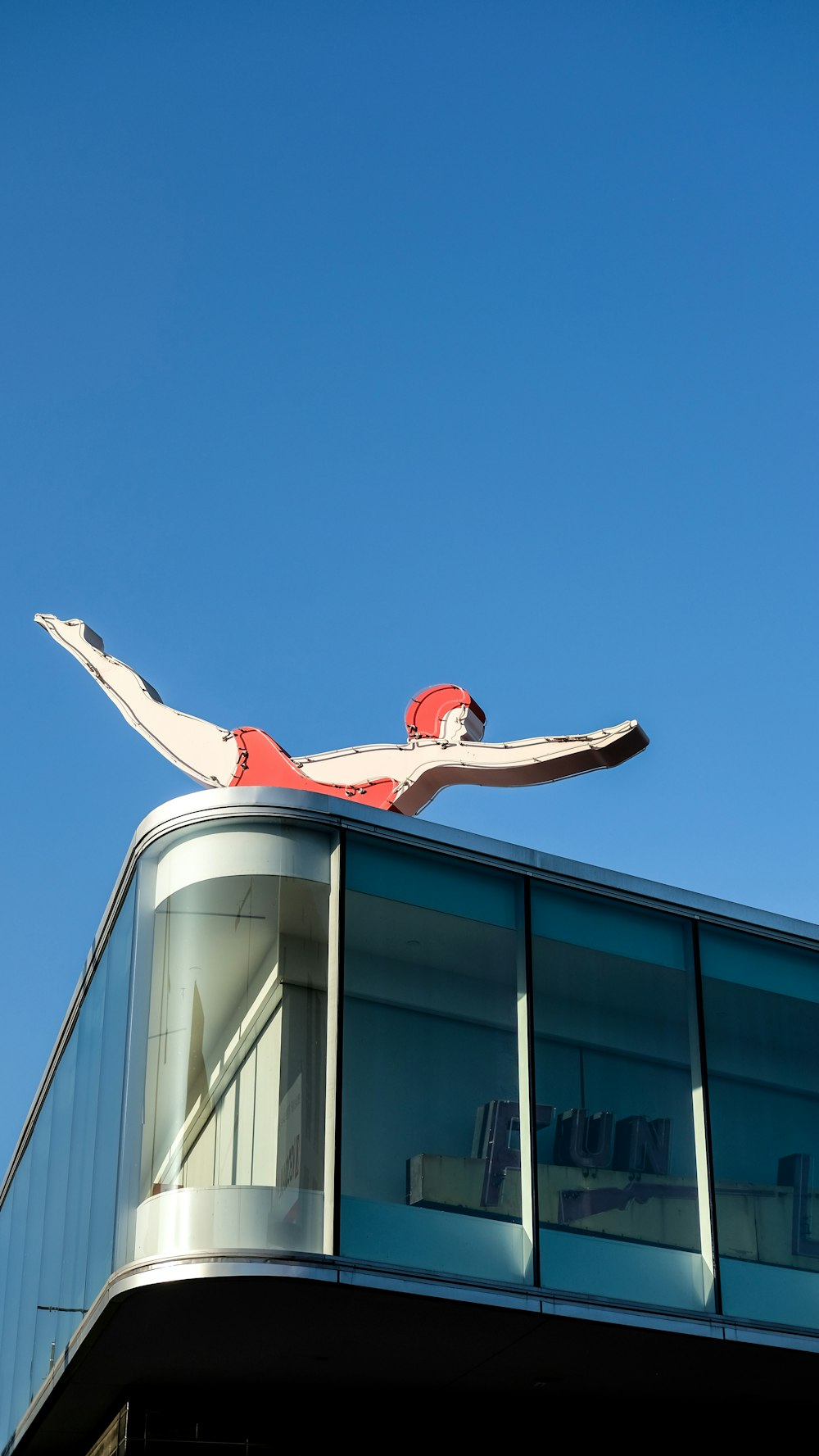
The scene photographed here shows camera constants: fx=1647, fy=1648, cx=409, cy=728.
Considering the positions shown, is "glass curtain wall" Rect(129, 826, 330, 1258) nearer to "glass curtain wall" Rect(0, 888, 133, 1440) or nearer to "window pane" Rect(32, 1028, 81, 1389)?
"glass curtain wall" Rect(0, 888, 133, 1440)

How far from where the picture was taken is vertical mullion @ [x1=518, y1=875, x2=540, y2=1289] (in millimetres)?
14773

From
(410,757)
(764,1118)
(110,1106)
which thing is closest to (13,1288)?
(110,1106)

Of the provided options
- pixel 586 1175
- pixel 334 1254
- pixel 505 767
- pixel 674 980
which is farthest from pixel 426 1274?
pixel 505 767

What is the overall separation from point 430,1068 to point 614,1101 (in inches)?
78.5

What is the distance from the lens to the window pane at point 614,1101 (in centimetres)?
1517

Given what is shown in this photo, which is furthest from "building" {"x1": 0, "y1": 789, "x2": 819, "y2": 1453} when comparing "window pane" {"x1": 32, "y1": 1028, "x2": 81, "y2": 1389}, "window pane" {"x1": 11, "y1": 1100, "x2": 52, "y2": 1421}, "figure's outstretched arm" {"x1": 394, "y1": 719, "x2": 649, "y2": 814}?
"figure's outstretched arm" {"x1": 394, "y1": 719, "x2": 649, "y2": 814}

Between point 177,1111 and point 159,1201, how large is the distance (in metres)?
0.80

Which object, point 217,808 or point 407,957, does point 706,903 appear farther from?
point 217,808

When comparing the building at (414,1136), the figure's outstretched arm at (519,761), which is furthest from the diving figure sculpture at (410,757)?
the building at (414,1136)

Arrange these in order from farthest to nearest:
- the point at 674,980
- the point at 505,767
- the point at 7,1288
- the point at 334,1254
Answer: the point at 7,1288
the point at 505,767
the point at 674,980
the point at 334,1254

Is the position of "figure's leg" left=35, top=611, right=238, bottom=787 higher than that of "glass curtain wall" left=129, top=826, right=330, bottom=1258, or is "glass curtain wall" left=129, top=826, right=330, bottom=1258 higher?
"figure's leg" left=35, top=611, right=238, bottom=787

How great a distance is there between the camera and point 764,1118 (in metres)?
16.8

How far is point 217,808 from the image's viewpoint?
50.0ft

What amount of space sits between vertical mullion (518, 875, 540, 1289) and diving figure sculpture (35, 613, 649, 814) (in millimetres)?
3749
